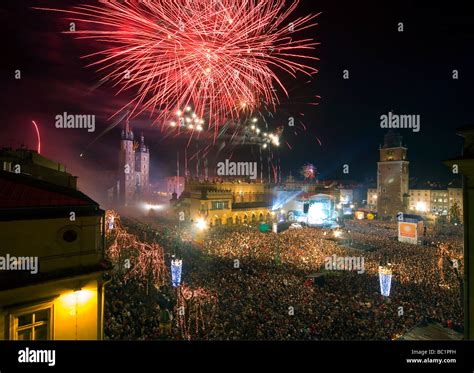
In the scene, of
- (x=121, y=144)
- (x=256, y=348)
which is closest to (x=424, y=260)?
(x=256, y=348)

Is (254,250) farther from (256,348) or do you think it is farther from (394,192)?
(394,192)

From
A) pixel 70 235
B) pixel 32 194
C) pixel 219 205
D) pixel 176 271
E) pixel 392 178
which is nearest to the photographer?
pixel 32 194

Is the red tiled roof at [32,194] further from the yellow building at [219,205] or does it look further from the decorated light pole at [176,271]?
the yellow building at [219,205]

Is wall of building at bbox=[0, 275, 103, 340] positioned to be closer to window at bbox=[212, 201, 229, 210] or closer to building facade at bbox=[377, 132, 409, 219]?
window at bbox=[212, 201, 229, 210]

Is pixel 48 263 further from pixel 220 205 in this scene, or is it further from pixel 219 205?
pixel 220 205

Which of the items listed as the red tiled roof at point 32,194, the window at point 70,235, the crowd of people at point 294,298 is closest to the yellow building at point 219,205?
the crowd of people at point 294,298

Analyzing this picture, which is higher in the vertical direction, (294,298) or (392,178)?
(392,178)

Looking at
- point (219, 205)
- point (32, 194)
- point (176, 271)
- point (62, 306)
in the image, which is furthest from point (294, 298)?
point (219, 205)
